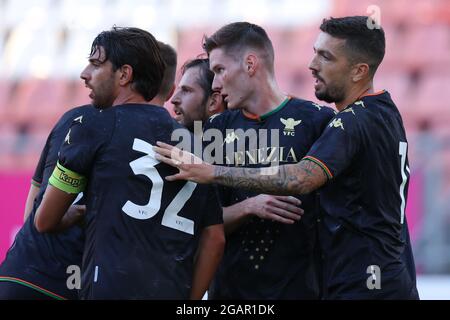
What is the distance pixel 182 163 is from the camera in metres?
3.57

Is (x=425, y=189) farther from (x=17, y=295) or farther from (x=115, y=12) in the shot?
(x=115, y=12)

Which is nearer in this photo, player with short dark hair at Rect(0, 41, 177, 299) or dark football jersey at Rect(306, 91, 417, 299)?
dark football jersey at Rect(306, 91, 417, 299)

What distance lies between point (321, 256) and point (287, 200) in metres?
0.35

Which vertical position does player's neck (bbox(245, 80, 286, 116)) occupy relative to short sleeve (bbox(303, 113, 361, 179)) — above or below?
above

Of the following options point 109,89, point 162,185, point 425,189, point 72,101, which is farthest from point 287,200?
point 72,101

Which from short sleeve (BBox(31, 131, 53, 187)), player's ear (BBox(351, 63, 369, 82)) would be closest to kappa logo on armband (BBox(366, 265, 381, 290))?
player's ear (BBox(351, 63, 369, 82))

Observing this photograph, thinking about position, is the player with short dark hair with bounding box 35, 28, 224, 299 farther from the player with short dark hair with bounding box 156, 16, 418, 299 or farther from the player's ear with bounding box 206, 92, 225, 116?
the player's ear with bounding box 206, 92, 225, 116

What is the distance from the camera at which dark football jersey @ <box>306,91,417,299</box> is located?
3.78 m

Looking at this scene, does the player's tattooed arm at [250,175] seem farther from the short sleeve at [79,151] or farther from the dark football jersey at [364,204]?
the short sleeve at [79,151]

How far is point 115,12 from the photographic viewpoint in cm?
1541

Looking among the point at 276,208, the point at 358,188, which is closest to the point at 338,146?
the point at 358,188

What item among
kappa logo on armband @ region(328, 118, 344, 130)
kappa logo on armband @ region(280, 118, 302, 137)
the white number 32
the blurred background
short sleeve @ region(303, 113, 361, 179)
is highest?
the blurred background

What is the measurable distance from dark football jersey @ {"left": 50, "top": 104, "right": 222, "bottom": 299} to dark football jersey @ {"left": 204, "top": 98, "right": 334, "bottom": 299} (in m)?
0.76

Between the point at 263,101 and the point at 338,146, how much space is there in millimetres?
831
